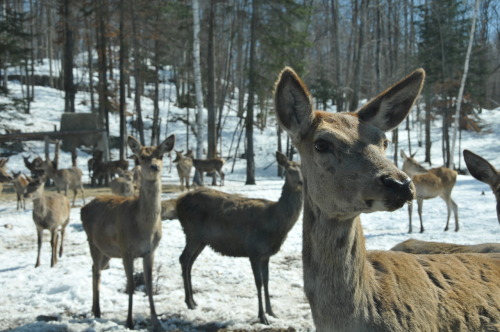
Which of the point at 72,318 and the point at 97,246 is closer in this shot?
the point at 72,318

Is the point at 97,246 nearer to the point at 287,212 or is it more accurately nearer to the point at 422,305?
the point at 287,212

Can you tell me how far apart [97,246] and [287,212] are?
2893 millimetres

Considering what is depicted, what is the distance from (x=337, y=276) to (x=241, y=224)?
15.2 feet

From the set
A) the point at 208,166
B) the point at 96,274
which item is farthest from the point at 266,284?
the point at 208,166

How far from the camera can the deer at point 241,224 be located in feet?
22.2

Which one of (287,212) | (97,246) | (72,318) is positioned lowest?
(72,318)

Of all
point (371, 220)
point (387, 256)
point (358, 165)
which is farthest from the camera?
point (371, 220)

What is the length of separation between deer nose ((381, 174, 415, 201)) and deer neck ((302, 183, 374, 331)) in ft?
1.40

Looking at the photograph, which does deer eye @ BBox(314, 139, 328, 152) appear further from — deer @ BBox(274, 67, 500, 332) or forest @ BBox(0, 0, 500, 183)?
forest @ BBox(0, 0, 500, 183)

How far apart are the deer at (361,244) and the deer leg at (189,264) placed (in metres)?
4.32

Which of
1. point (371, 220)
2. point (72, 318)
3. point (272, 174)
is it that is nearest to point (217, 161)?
point (272, 174)

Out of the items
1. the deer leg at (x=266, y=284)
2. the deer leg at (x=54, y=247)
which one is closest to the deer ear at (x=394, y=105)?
the deer leg at (x=266, y=284)

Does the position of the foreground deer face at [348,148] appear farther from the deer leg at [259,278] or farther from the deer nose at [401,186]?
the deer leg at [259,278]

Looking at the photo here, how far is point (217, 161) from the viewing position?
23188 millimetres
